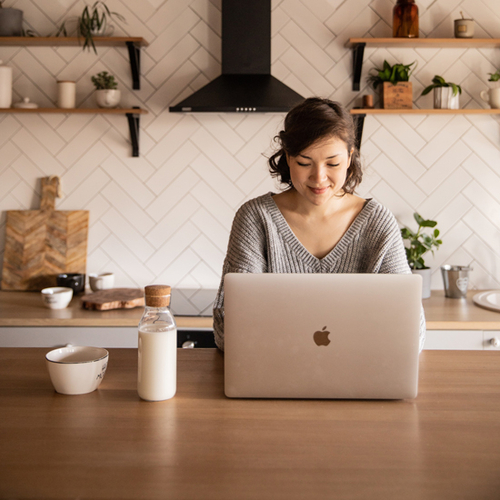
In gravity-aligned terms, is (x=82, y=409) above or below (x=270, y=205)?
below

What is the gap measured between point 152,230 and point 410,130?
55.9 inches

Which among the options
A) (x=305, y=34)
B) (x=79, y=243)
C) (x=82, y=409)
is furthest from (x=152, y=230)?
(x=82, y=409)

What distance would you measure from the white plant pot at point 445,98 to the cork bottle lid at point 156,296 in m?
2.05

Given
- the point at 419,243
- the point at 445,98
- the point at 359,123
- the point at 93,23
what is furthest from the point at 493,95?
the point at 93,23

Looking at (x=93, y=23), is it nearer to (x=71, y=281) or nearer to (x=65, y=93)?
(x=65, y=93)

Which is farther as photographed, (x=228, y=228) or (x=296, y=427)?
(x=228, y=228)

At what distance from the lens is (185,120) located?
2672mm

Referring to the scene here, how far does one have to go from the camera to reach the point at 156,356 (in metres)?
0.98

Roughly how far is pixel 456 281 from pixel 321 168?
4.54ft

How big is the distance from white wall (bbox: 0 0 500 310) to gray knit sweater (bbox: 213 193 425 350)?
1.11 meters

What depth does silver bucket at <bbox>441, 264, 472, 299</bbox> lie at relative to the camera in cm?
246

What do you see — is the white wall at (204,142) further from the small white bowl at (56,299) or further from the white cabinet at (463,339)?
the white cabinet at (463,339)

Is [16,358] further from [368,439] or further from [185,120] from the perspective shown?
[185,120]

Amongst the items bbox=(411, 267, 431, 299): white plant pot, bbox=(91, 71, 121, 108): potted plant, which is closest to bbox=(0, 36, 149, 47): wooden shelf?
bbox=(91, 71, 121, 108): potted plant
